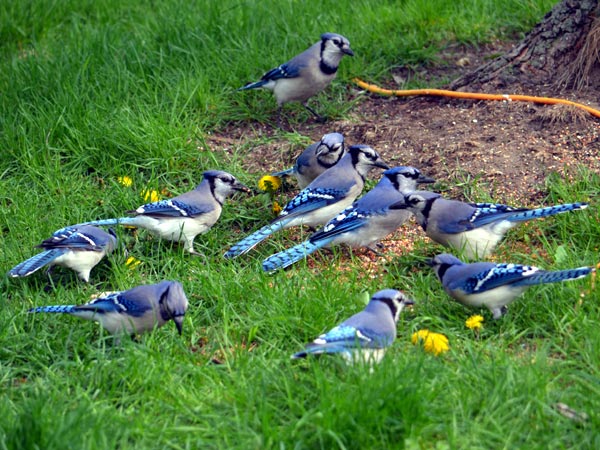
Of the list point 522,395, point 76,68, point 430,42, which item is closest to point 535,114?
point 430,42

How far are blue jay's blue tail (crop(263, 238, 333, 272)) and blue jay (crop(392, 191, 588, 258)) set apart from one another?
0.58m

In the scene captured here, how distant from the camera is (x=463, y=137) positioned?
5766 millimetres

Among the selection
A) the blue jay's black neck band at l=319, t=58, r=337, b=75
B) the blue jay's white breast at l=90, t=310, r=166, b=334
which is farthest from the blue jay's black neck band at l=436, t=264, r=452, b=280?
the blue jay's black neck band at l=319, t=58, r=337, b=75

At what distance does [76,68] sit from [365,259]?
9.12 feet

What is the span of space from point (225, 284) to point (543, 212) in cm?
154

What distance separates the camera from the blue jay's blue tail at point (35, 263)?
474 centimetres

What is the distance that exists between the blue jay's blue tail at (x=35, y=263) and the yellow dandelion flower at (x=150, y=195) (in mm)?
842

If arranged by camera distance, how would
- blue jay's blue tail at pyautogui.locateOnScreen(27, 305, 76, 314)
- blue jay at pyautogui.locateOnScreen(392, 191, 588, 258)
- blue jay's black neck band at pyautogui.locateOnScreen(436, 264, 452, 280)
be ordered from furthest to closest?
1. blue jay at pyautogui.locateOnScreen(392, 191, 588, 258)
2. blue jay's black neck band at pyautogui.locateOnScreen(436, 264, 452, 280)
3. blue jay's blue tail at pyautogui.locateOnScreen(27, 305, 76, 314)

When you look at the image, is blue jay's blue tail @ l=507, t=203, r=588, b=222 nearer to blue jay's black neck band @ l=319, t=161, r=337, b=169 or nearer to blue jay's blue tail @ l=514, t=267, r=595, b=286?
A: blue jay's blue tail @ l=514, t=267, r=595, b=286

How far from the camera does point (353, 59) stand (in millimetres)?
6781

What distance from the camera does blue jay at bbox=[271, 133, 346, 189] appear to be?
5.62 meters

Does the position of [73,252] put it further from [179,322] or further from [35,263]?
[179,322]

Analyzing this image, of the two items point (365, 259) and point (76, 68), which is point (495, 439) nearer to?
point (365, 259)

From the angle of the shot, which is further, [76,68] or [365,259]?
[76,68]
